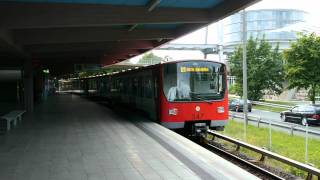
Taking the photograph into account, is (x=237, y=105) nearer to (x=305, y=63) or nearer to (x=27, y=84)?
(x=305, y=63)

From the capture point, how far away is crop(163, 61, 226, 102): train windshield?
51.5 ft

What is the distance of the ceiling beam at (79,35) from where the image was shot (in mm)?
18406

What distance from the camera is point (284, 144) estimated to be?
16.2 meters

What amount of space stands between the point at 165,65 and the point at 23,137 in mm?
5205

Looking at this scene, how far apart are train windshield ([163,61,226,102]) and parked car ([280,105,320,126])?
13.1 m

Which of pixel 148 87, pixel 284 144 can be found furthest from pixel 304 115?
pixel 148 87

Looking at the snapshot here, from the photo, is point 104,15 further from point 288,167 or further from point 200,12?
point 288,167

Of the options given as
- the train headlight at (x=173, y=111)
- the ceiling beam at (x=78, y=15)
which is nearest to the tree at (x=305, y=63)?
the ceiling beam at (x=78, y=15)

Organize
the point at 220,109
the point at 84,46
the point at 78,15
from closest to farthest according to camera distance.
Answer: the point at 78,15
the point at 220,109
the point at 84,46

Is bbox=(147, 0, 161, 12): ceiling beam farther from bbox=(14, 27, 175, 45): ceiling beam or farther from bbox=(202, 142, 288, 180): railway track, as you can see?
bbox=(14, 27, 175, 45): ceiling beam

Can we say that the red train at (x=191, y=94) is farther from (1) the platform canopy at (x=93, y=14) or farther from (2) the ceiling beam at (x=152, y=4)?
(2) the ceiling beam at (x=152, y=4)

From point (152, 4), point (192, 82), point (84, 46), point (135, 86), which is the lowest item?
point (135, 86)

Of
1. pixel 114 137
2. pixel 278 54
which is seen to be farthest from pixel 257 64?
pixel 114 137

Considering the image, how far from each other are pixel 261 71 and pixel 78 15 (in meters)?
28.0
